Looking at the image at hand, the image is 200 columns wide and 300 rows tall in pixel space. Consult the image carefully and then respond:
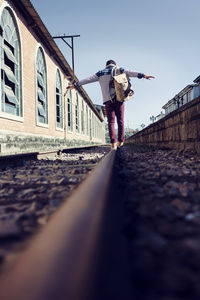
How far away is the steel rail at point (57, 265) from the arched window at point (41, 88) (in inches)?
401

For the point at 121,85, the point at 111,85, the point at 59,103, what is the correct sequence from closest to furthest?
the point at 121,85 < the point at 111,85 < the point at 59,103

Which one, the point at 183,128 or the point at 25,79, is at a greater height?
the point at 25,79

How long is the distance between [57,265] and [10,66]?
347 inches

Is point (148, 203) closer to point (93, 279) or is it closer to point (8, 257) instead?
point (8, 257)

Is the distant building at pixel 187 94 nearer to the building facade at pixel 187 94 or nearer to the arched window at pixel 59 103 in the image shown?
the building facade at pixel 187 94

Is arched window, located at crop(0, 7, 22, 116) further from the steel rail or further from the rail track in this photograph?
the steel rail

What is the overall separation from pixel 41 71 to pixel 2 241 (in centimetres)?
1107

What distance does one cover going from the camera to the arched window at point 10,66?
7320 millimetres

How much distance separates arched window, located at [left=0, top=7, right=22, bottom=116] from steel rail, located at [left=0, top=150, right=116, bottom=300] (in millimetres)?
6916

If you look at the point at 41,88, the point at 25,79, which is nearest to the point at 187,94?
the point at 41,88

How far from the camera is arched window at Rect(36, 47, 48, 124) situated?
34.9 ft

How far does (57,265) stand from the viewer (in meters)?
0.56

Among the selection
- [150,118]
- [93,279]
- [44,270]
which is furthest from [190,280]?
[150,118]

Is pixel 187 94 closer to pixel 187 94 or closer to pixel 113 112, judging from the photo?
pixel 187 94
